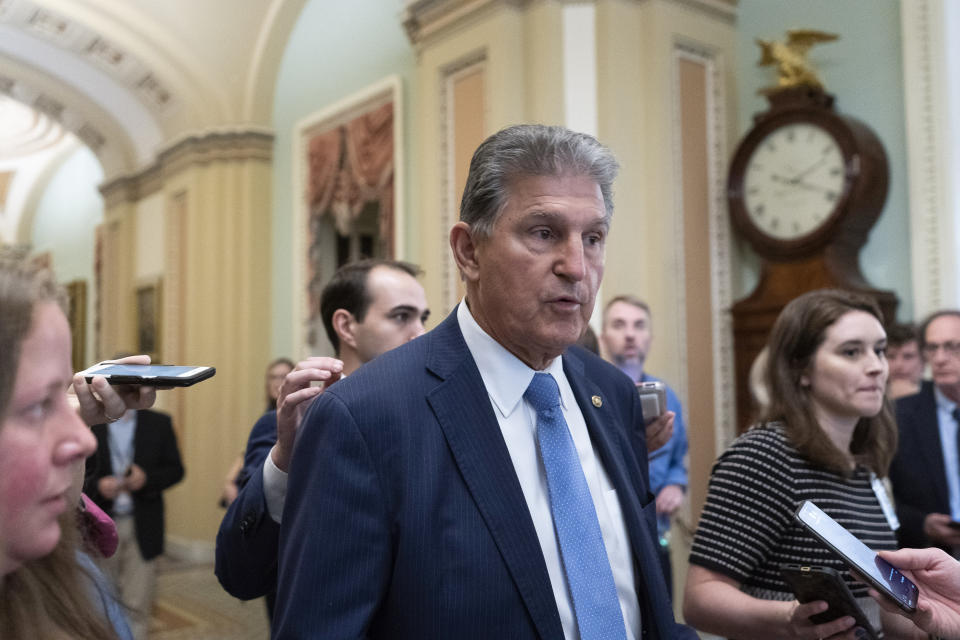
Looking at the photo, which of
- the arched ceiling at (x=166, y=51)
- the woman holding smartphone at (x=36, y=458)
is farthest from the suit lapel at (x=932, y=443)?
the arched ceiling at (x=166, y=51)

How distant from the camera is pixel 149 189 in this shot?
37.2ft

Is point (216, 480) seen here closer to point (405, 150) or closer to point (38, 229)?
point (405, 150)

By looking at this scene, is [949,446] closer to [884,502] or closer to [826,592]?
[884,502]

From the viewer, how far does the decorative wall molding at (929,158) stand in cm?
467

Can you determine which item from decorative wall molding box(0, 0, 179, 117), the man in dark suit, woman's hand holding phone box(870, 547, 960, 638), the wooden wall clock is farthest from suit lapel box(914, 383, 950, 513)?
decorative wall molding box(0, 0, 179, 117)

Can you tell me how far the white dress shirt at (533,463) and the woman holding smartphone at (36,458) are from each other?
74cm

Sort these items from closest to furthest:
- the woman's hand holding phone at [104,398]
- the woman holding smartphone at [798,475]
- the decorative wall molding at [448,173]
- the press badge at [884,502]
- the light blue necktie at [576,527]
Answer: the light blue necktie at [576,527] → the woman's hand holding phone at [104,398] → the woman holding smartphone at [798,475] → the press badge at [884,502] → the decorative wall molding at [448,173]

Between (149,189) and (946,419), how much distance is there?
10.2m

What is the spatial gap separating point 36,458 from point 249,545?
1105 mm

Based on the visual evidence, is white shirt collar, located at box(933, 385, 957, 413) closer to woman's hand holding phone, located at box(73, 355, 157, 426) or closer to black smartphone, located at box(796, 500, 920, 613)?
black smartphone, located at box(796, 500, 920, 613)

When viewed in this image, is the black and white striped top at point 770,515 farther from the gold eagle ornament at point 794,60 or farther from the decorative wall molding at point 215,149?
the decorative wall molding at point 215,149

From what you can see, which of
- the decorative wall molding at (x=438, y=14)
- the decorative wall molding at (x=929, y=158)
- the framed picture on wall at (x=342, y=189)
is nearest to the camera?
the decorative wall molding at (x=929, y=158)

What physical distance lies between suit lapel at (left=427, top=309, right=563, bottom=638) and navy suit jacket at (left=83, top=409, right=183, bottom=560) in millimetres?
3773

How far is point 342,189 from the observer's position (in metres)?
8.45
